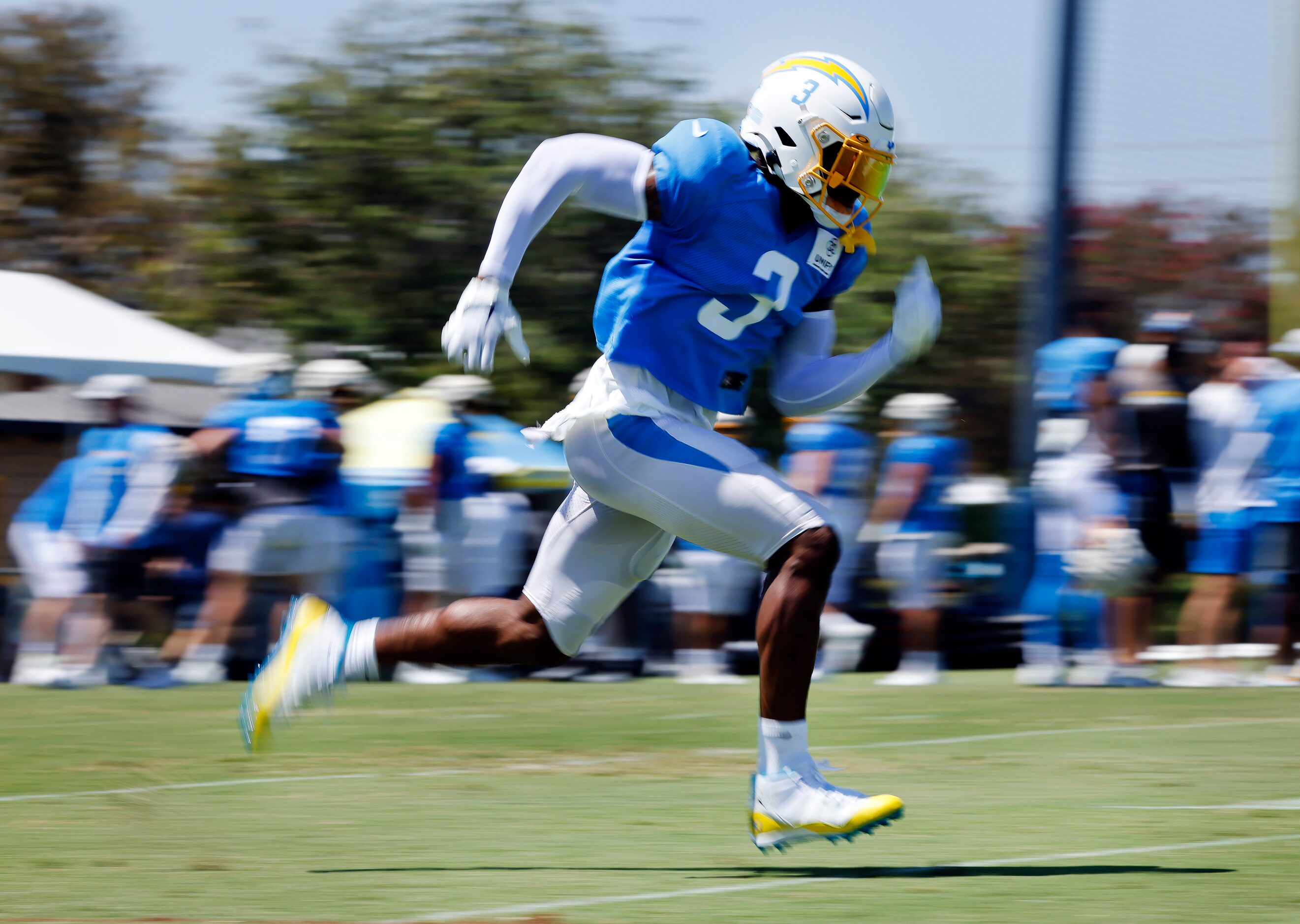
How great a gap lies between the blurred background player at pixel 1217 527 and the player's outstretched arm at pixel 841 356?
17.7 feet

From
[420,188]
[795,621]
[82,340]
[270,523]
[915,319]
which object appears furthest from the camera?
[420,188]

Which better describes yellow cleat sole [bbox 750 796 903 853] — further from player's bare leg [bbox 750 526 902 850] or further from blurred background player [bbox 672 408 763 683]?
blurred background player [bbox 672 408 763 683]

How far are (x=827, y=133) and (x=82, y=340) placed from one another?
963 cm

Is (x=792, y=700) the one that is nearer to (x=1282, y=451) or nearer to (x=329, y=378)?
(x=1282, y=451)

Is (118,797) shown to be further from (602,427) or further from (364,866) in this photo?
(602,427)

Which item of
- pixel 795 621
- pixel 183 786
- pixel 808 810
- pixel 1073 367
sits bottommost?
pixel 1073 367

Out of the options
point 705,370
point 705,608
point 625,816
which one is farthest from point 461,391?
point 705,370

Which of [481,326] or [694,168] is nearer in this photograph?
[481,326]

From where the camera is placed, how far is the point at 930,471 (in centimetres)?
981

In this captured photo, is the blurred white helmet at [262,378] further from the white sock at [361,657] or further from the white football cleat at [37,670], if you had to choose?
the white sock at [361,657]

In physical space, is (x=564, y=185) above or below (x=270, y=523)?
above

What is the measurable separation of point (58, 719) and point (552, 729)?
7.34ft

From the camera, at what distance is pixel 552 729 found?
7.48 metres

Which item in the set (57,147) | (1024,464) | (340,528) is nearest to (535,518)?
(340,528)
